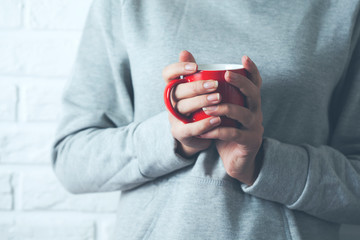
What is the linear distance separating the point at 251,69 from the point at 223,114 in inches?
3.8

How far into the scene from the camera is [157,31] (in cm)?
73

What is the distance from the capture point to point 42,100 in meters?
0.99

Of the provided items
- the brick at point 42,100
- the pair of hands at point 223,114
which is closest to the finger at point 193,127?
the pair of hands at point 223,114

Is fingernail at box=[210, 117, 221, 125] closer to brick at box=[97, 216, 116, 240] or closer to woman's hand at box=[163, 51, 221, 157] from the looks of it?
woman's hand at box=[163, 51, 221, 157]

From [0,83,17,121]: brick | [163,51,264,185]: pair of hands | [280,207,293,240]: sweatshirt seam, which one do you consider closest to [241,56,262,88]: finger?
[163,51,264,185]: pair of hands

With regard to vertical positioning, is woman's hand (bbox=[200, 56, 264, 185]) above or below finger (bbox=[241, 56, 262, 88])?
below

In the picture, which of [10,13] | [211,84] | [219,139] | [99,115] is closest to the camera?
[211,84]

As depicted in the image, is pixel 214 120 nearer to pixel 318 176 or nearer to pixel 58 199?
pixel 318 176

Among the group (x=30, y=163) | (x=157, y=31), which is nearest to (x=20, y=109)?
(x=30, y=163)

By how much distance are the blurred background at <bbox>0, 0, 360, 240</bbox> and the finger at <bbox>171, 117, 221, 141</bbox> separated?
541 millimetres

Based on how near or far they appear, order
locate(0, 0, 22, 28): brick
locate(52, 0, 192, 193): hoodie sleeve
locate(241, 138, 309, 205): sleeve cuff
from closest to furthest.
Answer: locate(241, 138, 309, 205): sleeve cuff < locate(52, 0, 192, 193): hoodie sleeve < locate(0, 0, 22, 28): brick

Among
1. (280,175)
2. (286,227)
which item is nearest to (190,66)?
(280,175)

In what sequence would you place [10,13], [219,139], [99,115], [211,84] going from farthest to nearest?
[10,13]
[99,115]
[219,139]
[211,84]

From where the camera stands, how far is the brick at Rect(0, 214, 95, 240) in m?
1.03
